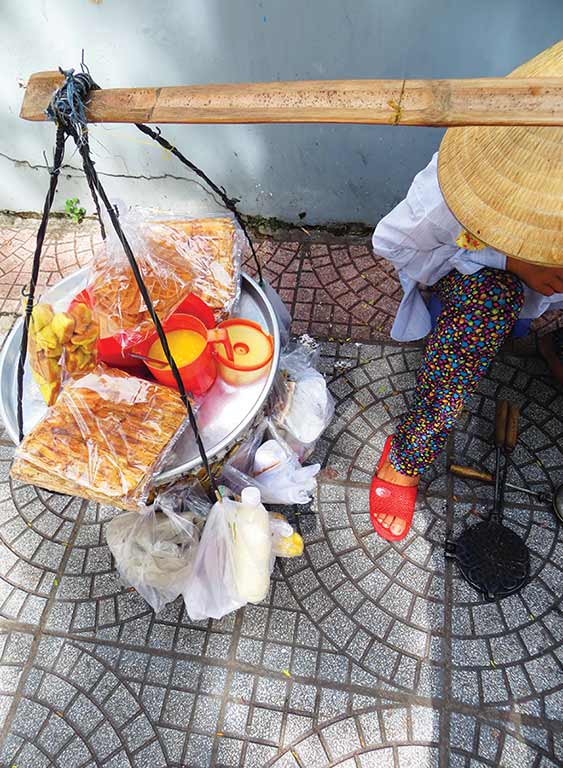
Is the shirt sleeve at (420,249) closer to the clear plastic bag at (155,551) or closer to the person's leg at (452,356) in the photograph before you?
→ the person's leg at (452,356)

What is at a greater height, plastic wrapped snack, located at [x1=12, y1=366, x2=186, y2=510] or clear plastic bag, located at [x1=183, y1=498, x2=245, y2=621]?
plastic wrapped snack, located at [x1=12, y1=366, x2=186, y2=510]

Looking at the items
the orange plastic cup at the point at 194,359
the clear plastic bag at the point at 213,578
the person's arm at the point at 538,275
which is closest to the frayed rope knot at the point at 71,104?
the orange plastic cup at the point at 194,359

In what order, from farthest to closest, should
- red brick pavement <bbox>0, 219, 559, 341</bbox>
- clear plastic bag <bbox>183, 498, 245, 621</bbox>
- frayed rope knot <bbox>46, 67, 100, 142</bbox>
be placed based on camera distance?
red brick pavement <bbox>0, 219, 559, 341</bbox> < clear plastic bag <bbox>183, 498, 245, 621</bbox> < frayed rope knot <bbox>46, 67, 100, 142</bbox>

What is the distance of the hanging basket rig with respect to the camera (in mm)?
1230

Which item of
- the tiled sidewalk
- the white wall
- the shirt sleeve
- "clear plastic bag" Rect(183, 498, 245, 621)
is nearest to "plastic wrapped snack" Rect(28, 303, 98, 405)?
"clear plastic bag" Rect(183, 498, 245, 621)

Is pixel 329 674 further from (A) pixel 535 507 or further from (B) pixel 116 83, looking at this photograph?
(B) pixel 116 83

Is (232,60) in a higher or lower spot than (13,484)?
higher

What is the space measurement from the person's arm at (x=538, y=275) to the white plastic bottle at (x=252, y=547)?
1.23m

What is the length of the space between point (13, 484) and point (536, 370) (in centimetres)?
274

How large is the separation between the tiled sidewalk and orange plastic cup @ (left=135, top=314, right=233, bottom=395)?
939 mm

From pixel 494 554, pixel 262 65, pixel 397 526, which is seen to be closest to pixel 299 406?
pixel 397 526

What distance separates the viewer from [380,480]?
273cm

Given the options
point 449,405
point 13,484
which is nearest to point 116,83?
point 13,484

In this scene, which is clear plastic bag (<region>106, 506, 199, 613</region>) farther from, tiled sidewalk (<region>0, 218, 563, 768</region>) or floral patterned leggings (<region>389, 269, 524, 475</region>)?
floral patterned leggings (<region>389, 269, 524, 475</region>)
